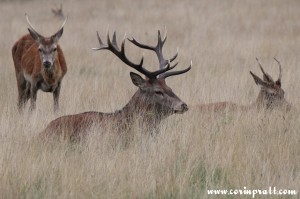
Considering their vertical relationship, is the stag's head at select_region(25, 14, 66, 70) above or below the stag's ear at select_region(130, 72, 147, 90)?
above

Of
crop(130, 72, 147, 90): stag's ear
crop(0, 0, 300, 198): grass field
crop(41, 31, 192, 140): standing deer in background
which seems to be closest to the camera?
crop(0, 0, 300, 198): grass field

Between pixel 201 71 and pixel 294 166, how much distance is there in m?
6.57

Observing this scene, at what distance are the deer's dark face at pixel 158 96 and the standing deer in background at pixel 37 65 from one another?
2.11m

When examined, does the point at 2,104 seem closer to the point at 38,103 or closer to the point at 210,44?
the point at 38,103

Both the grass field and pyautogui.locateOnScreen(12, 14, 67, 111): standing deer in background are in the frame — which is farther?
pyautogui.locateOnScreen(12, 14, 67, 111): standing deer in background

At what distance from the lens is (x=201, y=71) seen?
12742 millimetres

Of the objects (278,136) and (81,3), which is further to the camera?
(81,3)

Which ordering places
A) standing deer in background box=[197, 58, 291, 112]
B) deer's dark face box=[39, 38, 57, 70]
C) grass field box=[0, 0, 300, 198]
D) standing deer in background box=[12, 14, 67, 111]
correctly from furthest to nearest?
standing deer in background box=[12, 14, 67, 111] → deer's dark face box=[39, 38, 57, 70] → standing deer in background box=[197, 58, 291, 112] → grass field box=[0, 0, 300, 198]

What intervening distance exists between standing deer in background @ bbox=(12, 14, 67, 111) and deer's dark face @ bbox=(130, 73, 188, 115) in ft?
6.94

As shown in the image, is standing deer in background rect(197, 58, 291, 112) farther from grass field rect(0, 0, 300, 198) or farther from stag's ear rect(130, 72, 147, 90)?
stag's ear rect(130, 72, 147, 90)

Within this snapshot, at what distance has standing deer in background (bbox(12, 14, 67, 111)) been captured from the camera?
1016cm

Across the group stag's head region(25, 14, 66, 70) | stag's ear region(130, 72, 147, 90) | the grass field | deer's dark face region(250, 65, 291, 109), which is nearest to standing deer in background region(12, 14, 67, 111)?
stag's head region(25, 14, 66, 70)

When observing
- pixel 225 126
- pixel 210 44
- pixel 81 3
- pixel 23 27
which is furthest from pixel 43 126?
pixel 81 3

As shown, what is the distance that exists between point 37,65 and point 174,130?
3928 millimetres
